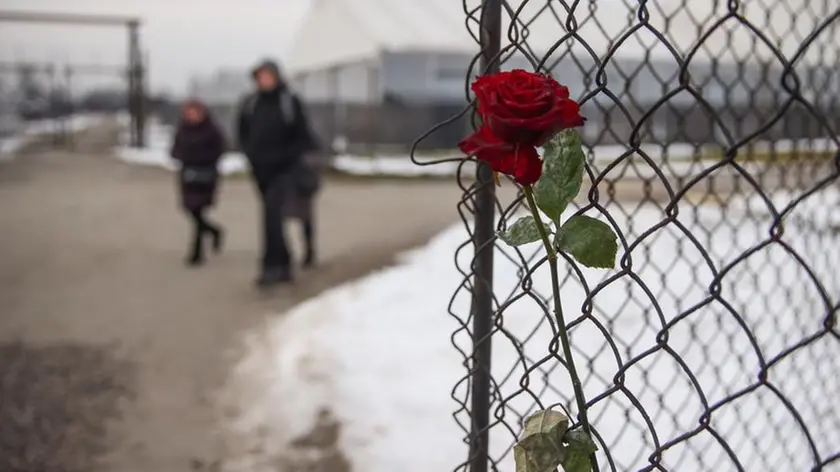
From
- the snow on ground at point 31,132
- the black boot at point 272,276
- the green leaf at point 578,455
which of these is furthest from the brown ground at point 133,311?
the snow on ground at point 31,132

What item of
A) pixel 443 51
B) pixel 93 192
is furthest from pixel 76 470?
pixel 443 51

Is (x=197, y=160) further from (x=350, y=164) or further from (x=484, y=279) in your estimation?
(x=350, y=164)

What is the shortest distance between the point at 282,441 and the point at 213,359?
132cm

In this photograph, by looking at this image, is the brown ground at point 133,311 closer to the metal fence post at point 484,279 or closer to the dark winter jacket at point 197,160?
the metal fence post at point 484,279

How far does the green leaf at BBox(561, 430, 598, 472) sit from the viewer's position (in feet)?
4.30

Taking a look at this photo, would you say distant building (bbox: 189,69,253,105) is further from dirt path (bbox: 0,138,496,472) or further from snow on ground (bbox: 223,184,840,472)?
snow on ground (bbox: 223,184,840,472)

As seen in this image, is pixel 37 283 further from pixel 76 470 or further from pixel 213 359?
pixel 76 470

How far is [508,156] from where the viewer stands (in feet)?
3.90

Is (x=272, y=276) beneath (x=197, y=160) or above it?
beneath

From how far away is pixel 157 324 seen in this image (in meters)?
5.59

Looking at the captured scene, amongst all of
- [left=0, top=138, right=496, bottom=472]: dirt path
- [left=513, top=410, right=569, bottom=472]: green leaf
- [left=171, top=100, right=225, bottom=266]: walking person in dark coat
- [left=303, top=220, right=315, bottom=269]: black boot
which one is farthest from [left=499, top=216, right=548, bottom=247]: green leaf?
[left=171, top=100, right=225, bottom=266]: walking person in dark coat

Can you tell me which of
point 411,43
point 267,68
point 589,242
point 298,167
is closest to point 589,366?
point 589,242

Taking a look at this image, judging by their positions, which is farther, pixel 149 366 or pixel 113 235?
pixel 113 235

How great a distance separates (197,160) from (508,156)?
6.52 meters
